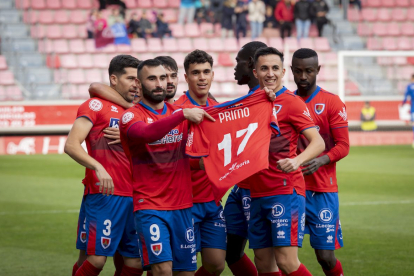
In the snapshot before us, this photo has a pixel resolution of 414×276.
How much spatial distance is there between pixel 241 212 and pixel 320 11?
2119 centimetres

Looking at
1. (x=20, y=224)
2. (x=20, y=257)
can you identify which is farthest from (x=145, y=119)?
(x=20, y=224)

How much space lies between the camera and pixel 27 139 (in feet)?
70.5

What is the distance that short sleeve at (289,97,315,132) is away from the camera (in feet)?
17.1

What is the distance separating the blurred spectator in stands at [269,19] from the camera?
1020 inches

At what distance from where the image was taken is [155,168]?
5027 millimetres

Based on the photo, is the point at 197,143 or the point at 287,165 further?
the point at 197,143

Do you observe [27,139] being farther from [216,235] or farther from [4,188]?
[216,235]

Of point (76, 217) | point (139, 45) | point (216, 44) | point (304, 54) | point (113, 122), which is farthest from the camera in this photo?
point (216, 44)

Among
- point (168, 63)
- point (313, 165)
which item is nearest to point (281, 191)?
point (313, 165)

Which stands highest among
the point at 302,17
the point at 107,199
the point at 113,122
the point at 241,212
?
the point at 302,17

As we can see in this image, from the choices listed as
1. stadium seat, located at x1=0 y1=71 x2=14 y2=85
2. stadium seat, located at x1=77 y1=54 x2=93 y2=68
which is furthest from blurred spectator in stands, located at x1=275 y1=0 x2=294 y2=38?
stadium seat, located at x1=0 y1=71 x2=14 y2=85

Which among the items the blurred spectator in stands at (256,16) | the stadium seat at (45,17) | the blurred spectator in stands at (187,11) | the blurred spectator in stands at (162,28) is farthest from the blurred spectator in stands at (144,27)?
the blurred spectator in stands at (256,16)

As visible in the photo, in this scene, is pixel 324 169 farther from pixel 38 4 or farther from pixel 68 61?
pixel 38 4

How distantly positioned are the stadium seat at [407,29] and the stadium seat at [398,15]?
381mm
